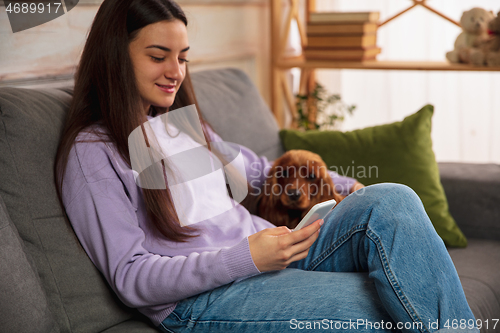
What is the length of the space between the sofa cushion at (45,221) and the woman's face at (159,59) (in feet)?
0.77

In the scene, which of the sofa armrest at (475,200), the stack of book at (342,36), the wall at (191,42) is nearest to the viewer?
the wall at (191,42)

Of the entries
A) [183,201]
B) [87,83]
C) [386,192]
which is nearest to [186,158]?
[183,201]

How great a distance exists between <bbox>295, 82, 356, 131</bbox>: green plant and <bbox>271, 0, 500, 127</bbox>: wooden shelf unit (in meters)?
0.07

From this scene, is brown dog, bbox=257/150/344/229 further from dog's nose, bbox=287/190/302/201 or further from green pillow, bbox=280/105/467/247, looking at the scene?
green pillow, bbox=280/105/467/247

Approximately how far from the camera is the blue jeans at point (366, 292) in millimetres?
907

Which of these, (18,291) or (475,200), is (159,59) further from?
(475,200)

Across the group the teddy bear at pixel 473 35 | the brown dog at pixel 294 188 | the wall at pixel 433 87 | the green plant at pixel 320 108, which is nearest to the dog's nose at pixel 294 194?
the brown dog at pixel 294 188

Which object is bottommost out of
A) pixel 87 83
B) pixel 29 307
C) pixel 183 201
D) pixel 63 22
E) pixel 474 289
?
pixel 474 289

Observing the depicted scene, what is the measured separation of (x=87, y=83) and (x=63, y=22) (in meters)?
0.45

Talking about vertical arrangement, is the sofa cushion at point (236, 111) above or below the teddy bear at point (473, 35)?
below

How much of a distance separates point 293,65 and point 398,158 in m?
1.15

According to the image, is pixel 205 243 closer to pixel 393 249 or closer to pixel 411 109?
pixel 393 249

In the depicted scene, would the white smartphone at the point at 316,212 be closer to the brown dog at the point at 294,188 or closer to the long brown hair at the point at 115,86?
the long brown hair at the point at 115,86

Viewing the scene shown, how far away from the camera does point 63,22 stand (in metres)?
1.44
